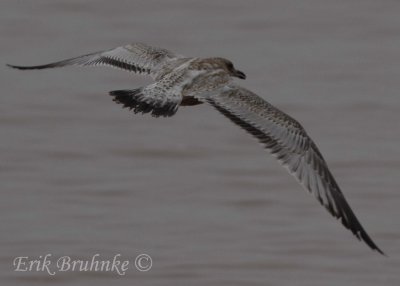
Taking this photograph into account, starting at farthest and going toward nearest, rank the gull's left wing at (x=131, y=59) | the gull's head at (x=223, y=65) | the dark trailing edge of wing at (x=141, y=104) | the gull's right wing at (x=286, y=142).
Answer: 1. the gull's left wing at (x=131, y=59)
2. the gull's head at (x=223, y=65)
3. the gull's right wing at (x=286, y=142)
4. the dark trailing edge of wing at (x=141, y=104)

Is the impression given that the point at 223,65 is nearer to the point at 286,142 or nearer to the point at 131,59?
the point at 131,59

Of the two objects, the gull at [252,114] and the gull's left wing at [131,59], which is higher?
the gull's left wing at [131,59]

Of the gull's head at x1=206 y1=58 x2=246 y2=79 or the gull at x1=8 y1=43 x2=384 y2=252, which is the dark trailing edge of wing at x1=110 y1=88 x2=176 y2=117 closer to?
the gull at x1=8 y1=43 x2=384 y2=252

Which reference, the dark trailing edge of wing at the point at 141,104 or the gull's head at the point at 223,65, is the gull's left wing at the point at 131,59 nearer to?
the gull's head at the point at 223,65

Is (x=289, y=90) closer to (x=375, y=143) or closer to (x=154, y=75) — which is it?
(x=375, y=143)

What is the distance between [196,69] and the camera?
941 centimetres

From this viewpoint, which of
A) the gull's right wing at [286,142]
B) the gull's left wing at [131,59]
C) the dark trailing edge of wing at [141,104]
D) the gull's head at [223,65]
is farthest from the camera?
the gull's left wing at [131,59]

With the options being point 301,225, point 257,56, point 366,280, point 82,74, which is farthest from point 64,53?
point 366,280

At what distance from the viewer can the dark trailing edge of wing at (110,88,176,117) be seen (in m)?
8.68

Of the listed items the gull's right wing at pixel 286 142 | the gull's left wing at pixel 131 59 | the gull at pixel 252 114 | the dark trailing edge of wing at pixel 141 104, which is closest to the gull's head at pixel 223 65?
the gull at pixel 252 114

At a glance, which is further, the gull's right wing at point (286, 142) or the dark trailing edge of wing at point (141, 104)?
the gull's right wing at point (286, 142)

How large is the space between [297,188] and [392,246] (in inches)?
55.3

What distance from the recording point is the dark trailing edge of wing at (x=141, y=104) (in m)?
8.68

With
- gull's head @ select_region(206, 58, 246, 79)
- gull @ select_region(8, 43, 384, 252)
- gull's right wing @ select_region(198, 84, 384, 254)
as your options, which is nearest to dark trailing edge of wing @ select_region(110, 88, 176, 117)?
gull @ select_region(8, 43, 384, 252)
